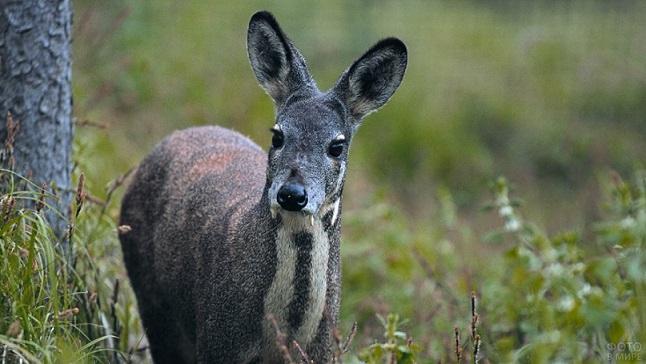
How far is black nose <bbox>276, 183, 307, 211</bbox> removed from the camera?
4.30m

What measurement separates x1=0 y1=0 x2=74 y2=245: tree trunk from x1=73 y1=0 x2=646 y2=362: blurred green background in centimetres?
148

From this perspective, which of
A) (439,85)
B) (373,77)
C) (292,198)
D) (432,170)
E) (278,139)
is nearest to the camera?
(292,198)

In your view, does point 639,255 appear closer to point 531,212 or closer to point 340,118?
point 340,118

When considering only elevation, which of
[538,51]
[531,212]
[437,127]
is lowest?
[531,212]

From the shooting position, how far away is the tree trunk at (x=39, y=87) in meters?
5.09

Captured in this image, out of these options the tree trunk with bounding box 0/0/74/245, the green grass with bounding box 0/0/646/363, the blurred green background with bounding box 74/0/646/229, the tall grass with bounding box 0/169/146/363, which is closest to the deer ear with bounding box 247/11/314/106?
the tree trunk with bounding box 0/0/74/245

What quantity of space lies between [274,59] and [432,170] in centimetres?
720

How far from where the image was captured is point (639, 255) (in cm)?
373

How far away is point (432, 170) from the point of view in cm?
1218

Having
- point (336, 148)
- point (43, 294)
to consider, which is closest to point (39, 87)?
point (43, 294)

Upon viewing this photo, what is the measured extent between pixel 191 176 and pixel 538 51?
9675 mm

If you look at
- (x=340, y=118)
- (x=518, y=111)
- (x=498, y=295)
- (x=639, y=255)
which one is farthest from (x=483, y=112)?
(x=639, y=255)

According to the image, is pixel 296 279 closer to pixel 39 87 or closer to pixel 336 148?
pixel 336 148

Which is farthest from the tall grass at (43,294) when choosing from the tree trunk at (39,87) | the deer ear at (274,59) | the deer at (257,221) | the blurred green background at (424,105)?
the blurred green background at (424,105)
